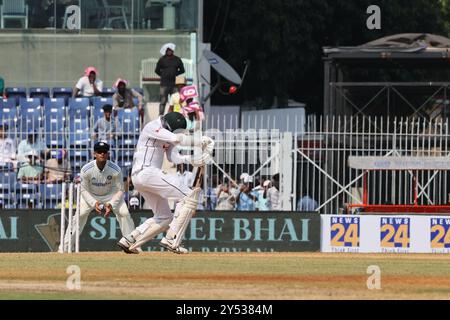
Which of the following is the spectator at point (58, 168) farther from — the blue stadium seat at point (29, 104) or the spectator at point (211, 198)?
the spectator at point (211, 198)

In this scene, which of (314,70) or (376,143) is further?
(314,70)

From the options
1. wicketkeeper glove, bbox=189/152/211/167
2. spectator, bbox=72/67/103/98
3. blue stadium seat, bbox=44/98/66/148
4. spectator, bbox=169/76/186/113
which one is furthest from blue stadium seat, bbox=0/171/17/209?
wicketkeeper glove, bbox=189/152/211/167

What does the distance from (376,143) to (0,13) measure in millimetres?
9660

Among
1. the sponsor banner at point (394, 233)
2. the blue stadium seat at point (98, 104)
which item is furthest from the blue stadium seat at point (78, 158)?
the sponsor banner at point (394, 233)

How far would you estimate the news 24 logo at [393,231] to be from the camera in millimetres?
25517

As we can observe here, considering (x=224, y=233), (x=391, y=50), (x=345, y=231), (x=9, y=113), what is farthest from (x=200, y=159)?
(x=391, y=50)

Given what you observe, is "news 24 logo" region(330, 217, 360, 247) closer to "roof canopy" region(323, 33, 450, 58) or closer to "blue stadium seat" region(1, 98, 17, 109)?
"roof canopy" region(323, 33, 450, 58)

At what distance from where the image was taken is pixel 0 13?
32.1 metres

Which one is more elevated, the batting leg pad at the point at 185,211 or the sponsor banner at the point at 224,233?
the batting leg pad at the point at 185,211

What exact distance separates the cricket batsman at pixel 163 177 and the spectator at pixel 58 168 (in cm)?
742

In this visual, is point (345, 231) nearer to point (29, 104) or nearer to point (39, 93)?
point (29, 104)

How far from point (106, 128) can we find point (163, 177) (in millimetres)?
8540
